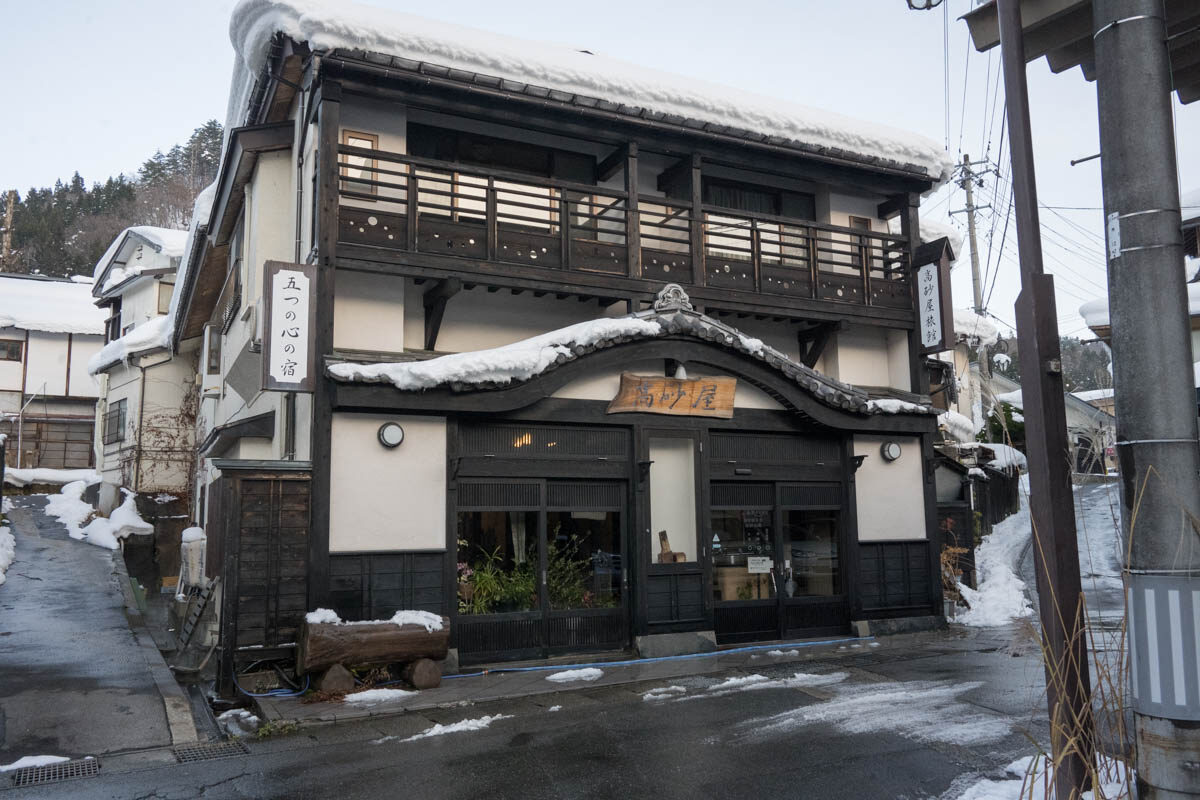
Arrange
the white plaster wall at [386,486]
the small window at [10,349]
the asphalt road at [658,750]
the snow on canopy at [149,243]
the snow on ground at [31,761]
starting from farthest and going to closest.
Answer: the small window at [10,349], the snow on canopy at [149,243], the white plaster wall at [386,486], the snow on ground at [31,761], the asphalt road at [658,750]

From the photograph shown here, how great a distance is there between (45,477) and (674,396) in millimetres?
29249

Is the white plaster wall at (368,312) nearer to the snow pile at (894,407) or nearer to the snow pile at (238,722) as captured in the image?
the snow pile at (238,722)

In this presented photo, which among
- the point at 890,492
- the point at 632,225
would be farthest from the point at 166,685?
the point at 890,492

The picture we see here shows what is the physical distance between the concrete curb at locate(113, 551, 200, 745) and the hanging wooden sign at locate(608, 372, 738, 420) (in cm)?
698

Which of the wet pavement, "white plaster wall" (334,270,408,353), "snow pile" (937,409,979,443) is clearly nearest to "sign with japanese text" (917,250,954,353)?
"snow pile" (937,409,979,443)

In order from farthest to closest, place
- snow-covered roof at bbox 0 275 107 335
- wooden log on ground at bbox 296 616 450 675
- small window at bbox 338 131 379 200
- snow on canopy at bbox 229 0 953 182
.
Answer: snow-covered roof at bbox 0 275 107 335 < small window at bbox 338 131 379 200 < snow on canopy at bbox 229 0 953 182 < wooden log on ground at bbox 296 616 450 675

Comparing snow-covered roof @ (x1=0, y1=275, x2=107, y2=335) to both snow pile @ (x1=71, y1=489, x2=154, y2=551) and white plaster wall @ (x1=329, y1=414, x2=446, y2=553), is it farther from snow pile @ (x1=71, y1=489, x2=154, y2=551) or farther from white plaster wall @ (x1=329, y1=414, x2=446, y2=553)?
white plaster wall @ (x1=329, y1=414, x2=446, y2=553)

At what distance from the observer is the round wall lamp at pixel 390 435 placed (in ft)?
39.4

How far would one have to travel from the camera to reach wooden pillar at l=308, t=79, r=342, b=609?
1144 cm

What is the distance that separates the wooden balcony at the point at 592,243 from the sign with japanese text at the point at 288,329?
812 mm

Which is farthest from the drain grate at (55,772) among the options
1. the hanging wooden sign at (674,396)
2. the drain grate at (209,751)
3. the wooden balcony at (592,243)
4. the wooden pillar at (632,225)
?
the wooden pillar at (632,225)

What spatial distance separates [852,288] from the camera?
54.1ft

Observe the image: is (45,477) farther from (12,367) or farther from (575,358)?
(575,358)

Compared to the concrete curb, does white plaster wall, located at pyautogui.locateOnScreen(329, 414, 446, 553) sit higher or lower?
higher
